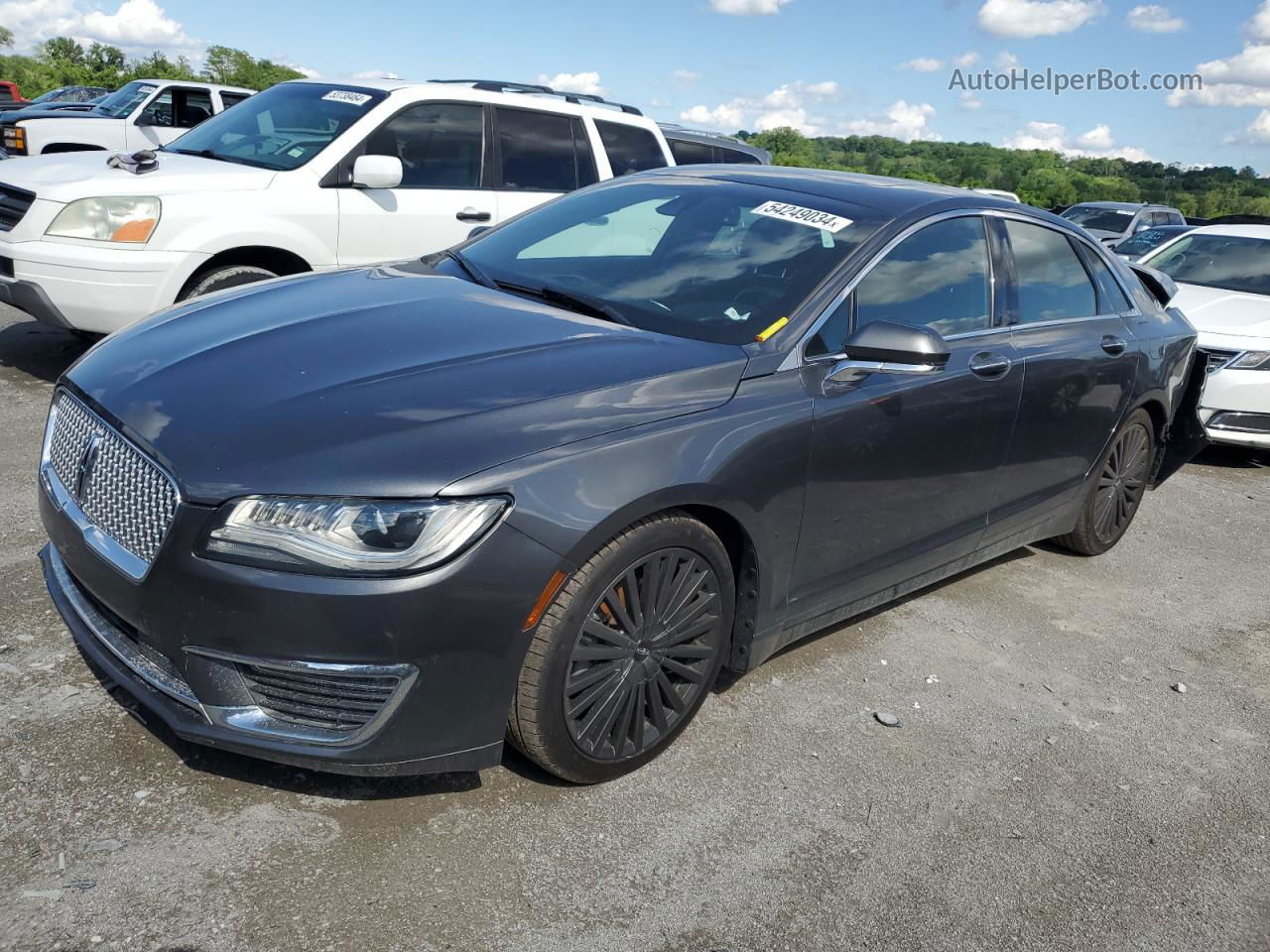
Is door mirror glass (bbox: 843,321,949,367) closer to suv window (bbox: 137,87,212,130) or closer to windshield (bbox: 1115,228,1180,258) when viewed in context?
suv window (bbox: 137,87,212,130)

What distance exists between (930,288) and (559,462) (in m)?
1.82

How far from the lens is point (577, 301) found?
3.61 meters

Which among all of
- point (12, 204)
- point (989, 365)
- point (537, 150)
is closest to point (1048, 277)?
point (989, 365)

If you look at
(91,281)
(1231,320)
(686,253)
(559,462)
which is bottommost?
(1231,320)

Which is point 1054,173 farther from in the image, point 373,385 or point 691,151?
point 373,385

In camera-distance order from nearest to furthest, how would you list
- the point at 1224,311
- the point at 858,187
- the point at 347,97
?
the point at 858,187 < the point at 347,97 < the point at 1224,311

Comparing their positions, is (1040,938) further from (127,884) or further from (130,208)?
(130,208)

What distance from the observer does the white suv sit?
5906mm

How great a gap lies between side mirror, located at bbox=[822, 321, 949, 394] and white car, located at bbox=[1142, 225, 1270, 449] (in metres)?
4.10

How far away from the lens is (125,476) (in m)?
2.71

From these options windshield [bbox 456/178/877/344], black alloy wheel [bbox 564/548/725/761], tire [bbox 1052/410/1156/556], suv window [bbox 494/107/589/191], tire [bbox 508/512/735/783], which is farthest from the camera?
suv window [bbox 494/107/589/191]

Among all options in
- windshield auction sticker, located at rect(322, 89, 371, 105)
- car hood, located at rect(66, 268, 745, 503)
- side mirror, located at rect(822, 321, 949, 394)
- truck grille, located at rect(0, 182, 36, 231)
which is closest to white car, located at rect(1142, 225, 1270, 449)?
side mirror, located at rect(822, 321, 949, 394)

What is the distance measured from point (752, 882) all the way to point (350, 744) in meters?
1.05

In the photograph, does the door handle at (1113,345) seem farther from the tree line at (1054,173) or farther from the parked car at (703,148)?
the tree line at (1054,173)
